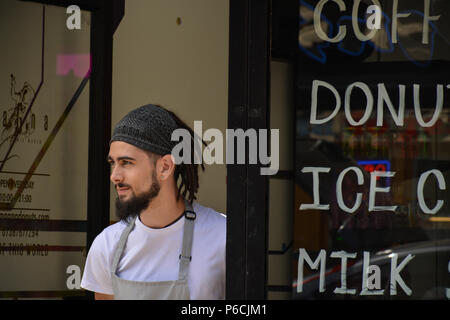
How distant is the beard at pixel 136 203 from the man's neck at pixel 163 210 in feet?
0.07

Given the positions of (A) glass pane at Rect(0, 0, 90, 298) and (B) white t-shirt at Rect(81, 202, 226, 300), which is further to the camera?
(A) glass pane at Rect(0, 0, 90, 298)

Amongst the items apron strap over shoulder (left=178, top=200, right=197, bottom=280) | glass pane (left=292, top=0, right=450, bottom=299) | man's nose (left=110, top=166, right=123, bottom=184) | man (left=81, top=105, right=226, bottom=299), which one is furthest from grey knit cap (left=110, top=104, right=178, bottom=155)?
glass pane (left=292, top=0, right=450, bottom=299)

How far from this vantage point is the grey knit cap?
4.02m

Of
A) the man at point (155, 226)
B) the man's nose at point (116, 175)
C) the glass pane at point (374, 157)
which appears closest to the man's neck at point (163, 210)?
the man at point (155, 226)

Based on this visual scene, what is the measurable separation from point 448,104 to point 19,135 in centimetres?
205

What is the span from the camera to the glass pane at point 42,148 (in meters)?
4.31

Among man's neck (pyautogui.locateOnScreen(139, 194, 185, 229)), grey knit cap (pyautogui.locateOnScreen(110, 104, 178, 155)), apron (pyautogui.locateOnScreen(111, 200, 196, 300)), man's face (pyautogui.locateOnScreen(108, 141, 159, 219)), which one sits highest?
grey knit cap (pyautogui.locateOnScreen(110, 104, 178, 155))

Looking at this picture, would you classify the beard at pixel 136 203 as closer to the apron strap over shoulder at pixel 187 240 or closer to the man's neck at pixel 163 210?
the man's neck at pixel 163 210

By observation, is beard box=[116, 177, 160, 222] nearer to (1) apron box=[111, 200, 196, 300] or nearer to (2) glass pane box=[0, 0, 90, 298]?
(1) apron box=[111, 200, 196, 300]

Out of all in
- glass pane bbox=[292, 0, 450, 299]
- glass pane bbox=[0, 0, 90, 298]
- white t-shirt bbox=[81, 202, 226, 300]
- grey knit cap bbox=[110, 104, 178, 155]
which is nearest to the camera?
glass pane bbox=[292, 0, 450, 299]

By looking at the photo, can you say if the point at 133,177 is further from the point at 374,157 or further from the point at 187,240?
the point at 374,157

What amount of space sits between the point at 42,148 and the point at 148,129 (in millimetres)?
635

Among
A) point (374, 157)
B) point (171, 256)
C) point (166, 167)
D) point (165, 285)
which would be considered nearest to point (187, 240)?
point (171, 256)

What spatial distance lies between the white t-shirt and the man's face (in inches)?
3.8
